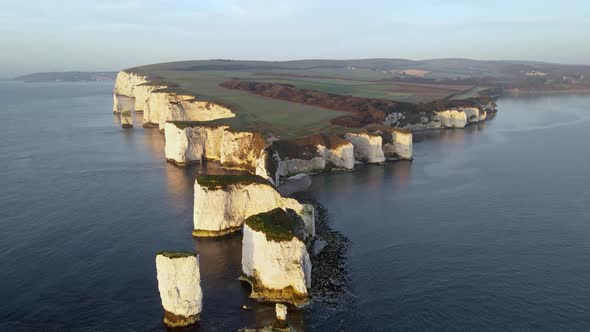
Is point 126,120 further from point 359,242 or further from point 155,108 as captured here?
point 359,242

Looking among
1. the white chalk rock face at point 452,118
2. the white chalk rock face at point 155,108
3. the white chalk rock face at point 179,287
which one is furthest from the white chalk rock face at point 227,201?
the white chalk rock face at point 452,118

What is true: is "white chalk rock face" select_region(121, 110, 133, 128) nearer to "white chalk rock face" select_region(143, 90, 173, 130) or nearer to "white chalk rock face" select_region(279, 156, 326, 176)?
"white chalk rock face" select_region(143, 90, 173, 130)

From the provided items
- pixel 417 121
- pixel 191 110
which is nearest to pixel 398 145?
pixel 417 121

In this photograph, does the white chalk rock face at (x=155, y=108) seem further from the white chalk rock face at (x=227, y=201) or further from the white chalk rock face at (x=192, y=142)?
the white chalk rock face at (x=227, y=201)

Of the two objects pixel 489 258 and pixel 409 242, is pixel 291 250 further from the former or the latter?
pixel 489 258

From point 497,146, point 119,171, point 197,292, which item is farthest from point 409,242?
point 497,146

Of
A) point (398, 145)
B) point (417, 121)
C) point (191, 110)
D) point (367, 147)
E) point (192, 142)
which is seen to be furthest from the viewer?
point (417, 121)
